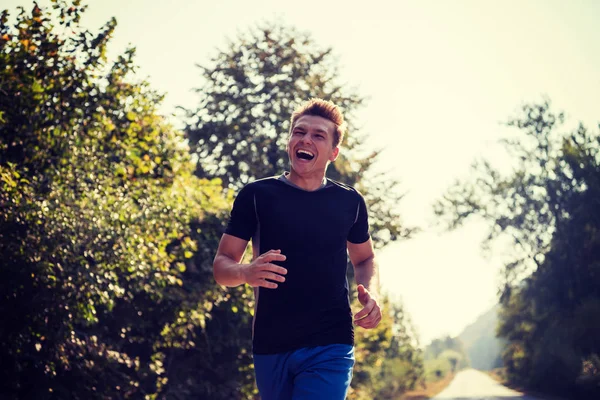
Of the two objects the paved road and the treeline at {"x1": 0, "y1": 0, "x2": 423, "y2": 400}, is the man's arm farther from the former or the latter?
the paved road

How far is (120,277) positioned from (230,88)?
14478 mm

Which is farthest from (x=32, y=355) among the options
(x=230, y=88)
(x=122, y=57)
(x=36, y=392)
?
(x=230, y=88)

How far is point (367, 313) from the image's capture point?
3.37 meters

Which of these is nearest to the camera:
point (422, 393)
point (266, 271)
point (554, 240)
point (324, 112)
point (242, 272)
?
point (266, 271)

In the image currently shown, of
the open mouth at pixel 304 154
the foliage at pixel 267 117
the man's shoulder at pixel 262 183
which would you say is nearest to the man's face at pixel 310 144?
the open mouth at pixel 304 154

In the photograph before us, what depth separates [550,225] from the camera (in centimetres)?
4116

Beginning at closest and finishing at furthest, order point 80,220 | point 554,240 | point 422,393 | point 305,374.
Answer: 1. point 305,374
2. point 80,220
3. point 554,240
4. point 422,393

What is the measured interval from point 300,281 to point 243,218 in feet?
1.49

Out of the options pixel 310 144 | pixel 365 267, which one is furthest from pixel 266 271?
pixel 365 267

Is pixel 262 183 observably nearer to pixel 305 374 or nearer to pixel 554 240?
pixel 305 374

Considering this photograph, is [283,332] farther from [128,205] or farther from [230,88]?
[230,88]

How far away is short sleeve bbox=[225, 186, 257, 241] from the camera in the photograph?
11.5 feet

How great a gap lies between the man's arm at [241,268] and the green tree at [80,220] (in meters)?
5.18

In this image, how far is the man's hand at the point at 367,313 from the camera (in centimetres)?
335
